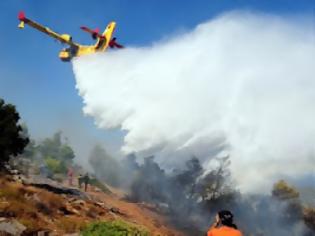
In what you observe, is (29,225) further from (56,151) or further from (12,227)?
(56,151)

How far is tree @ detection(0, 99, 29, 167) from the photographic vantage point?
1628 inches

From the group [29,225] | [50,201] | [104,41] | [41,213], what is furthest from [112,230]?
[104,41]

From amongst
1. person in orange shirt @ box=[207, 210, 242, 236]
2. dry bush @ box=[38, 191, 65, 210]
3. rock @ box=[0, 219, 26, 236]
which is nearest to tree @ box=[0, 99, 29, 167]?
dry bush @ box=[38, 191, 65, 210]

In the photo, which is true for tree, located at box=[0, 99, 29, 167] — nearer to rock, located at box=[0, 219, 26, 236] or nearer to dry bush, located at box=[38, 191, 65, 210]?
dry bush, located at box=[38, 191, 65, 210]

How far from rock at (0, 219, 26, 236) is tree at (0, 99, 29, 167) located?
21049 millimetres

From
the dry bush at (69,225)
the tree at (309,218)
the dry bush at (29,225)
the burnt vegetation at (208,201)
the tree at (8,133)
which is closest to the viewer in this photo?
the dry bush at (29,225)

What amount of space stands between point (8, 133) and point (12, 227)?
22714 mm

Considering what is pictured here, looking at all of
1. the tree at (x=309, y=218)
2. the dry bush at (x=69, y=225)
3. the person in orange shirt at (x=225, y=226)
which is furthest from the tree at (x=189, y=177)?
the person in orange shirt at (x=225, y=226)

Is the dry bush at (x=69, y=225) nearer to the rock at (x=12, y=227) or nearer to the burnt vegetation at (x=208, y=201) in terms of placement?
the rock at (x=12, y=227)

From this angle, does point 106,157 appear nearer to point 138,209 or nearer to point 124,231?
point 138,209

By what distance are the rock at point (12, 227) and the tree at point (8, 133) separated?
21.0 metres

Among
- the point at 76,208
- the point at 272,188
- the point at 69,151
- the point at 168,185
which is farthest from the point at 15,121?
the point at 69,151

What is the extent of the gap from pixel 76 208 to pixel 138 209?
2097 cm

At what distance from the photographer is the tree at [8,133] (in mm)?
41344
